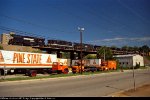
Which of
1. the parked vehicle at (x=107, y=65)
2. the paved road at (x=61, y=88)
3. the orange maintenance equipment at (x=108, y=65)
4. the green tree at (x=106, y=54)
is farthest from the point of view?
the green tree at (x=106, y=54)

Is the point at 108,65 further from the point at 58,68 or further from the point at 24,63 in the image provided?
the point at 24,63

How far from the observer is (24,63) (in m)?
41.6

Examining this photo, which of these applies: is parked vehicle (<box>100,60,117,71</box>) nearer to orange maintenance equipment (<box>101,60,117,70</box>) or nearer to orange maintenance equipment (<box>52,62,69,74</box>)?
orange maintenance equipment (<box>101,60,117,70</box>)

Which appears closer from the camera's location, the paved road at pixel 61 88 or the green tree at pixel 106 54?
the paved road at pixel 61 88

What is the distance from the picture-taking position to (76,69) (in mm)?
53438

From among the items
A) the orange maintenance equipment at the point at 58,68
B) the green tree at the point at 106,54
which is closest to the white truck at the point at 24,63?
the orange maintenance equipment at the point at 58,68

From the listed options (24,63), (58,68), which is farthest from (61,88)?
(58,68)

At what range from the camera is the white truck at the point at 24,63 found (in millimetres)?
37875

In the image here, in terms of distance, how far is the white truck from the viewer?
37.9 meters

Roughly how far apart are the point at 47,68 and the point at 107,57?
173 feet

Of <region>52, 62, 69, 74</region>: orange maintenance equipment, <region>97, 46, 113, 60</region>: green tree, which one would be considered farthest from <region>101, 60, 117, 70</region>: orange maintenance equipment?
<region>97, 46, 113, 60</region>: green tree

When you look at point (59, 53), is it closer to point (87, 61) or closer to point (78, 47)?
point (78, 47)

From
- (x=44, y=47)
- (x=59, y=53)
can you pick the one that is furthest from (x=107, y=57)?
(x=44, y=47)

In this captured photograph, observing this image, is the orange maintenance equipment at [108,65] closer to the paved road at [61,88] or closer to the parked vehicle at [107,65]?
the parked vehicle at [107,65]
